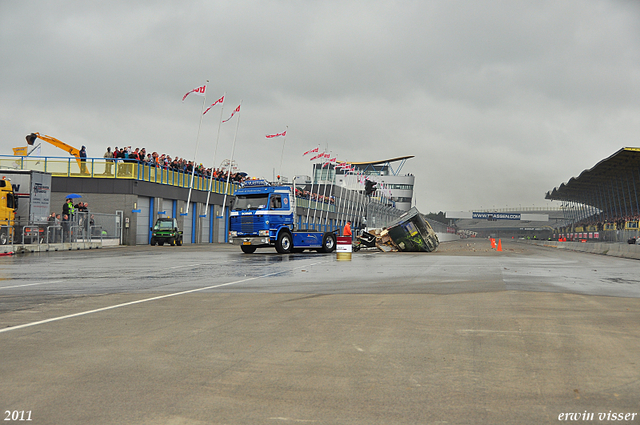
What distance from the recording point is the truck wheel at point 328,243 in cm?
3294

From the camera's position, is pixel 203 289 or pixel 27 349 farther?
pixel 203 289

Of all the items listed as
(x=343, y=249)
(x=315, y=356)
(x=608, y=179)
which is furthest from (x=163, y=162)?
(x=608, y=179)

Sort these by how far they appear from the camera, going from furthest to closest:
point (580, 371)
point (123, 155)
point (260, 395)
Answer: point (123, 155), point (580, 371), point (260, 395)

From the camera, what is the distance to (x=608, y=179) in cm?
8450

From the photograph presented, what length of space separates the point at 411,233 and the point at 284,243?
32.0ft

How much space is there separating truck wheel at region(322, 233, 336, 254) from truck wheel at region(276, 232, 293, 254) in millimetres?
2669

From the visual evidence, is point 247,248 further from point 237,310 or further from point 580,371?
point 580,371

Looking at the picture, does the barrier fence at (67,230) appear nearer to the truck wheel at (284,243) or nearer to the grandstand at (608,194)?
the truck wheel at (284,243)

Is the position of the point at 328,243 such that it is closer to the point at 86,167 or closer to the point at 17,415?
the point at 86,167

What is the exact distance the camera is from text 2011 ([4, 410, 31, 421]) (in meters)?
4.09

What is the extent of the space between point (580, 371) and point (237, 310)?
5.14 metres

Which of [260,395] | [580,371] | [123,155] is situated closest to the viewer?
[260,395]

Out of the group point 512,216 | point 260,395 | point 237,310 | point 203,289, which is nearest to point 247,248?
point 203,289

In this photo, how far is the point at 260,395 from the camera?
4.65m
